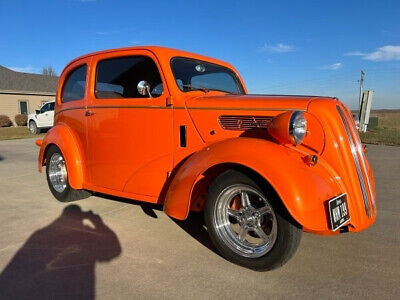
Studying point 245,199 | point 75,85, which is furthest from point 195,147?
point 75,85

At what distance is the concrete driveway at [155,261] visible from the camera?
2678 millimetres

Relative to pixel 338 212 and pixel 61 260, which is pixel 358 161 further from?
pixel 61 260

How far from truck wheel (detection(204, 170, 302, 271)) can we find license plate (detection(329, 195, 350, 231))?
288 mm

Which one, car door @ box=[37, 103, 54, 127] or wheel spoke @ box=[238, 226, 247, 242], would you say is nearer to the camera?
wheel spoke @ box=[238, 226, 247, 242]

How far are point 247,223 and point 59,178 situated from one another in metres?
3.24

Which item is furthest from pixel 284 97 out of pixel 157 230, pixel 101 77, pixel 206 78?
pixel 101 77

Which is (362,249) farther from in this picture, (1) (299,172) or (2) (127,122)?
(2) (127,122)

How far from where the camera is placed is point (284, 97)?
3291 mm

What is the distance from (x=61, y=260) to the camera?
125 inches

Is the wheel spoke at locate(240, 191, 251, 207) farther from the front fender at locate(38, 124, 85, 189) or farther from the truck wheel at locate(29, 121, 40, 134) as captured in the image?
the truck wheel at locate(29, 121, 40, 134)

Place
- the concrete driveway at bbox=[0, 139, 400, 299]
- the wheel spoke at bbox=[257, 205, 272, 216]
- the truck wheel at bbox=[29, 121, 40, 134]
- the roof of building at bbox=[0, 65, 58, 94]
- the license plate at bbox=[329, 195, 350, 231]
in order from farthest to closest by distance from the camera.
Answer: the roof of building at bbox=[0, 65, 58, 94], the truck wheel at bbox=[29, 121, 40, 134], the wheel spoke at bbox=[257, 205, 272, 216], the concrete driveway at bbox=[0, 139, 400, 299], the license plate at bbox=[329, 195, 350, 231]

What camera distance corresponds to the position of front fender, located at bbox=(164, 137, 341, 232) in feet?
8.48

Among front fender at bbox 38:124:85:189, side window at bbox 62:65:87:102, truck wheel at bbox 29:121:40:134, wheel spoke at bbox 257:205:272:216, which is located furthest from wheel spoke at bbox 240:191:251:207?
truck wheel at bbox 29:121:40:134

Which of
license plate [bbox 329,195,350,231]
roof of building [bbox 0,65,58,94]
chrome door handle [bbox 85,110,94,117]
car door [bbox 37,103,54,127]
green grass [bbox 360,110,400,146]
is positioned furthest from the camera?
roof of building [bbox 0,65,58,94]
